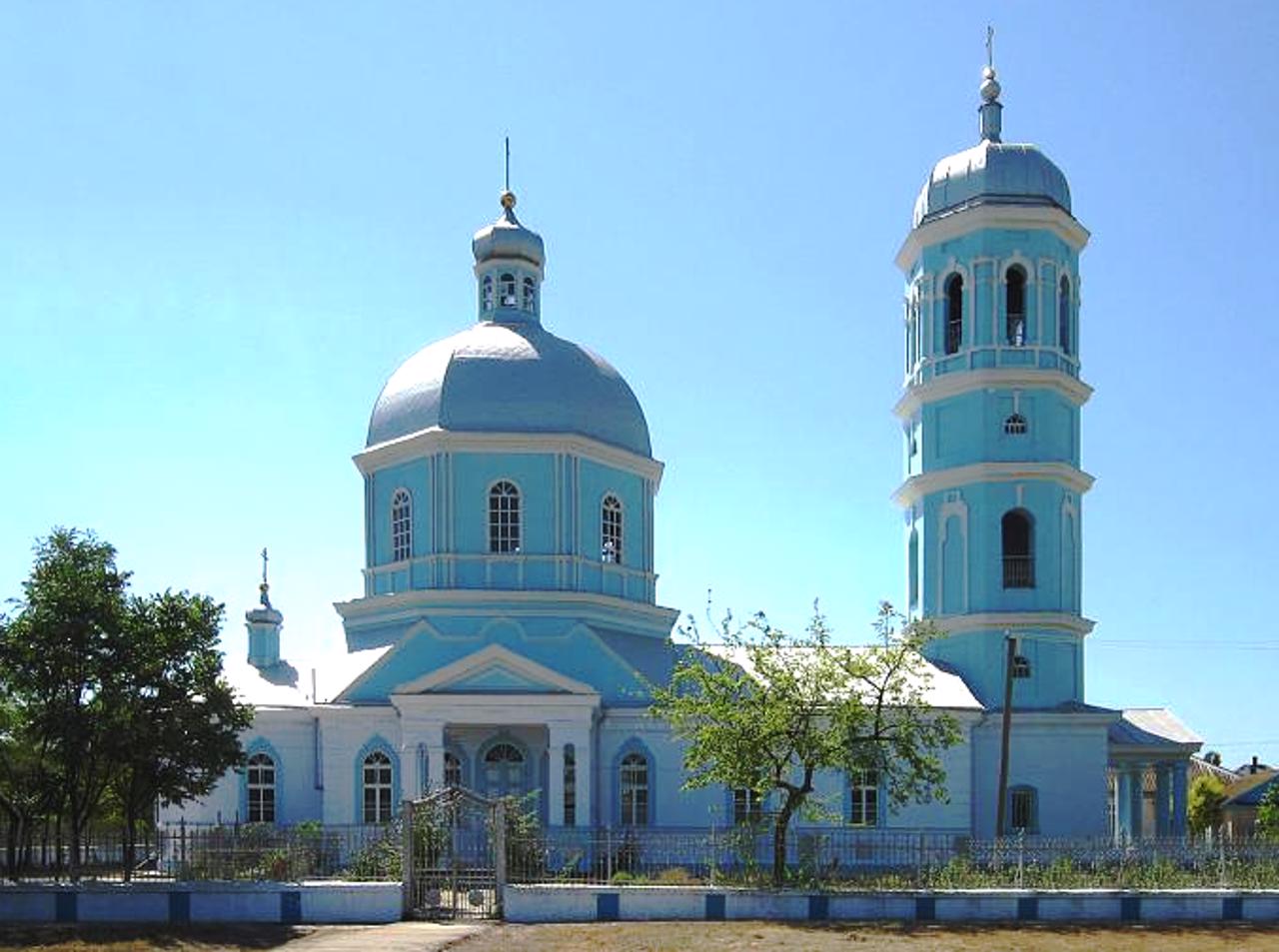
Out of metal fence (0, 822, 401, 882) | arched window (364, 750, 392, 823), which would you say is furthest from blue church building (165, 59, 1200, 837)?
metal fence (0, 822, 401, 882)

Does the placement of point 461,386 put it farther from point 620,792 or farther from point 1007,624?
point 1007,624

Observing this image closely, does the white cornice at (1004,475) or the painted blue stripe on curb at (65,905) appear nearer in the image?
the painted blue stripe on curb at (65,905)

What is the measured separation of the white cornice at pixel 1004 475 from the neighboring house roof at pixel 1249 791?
26.0 meters

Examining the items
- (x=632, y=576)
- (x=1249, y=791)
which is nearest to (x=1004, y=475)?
(x=632, y=576)

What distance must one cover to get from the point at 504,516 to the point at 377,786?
6647 millimetres

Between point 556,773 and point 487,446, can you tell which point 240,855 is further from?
point 487,446

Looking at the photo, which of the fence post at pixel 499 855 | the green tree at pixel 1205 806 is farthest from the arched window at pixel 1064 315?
the green tree at pixel 1205 806

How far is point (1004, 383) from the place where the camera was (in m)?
35.6

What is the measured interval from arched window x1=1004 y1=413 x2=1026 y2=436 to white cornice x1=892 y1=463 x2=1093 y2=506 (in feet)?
2.95

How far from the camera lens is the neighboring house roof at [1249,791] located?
59.3 metres

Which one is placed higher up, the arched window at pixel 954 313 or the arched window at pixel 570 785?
the arched window at pixel 954 313

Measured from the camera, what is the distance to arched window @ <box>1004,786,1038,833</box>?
115ft

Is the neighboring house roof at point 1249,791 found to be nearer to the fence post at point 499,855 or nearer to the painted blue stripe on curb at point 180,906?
the fence post at point 499,855

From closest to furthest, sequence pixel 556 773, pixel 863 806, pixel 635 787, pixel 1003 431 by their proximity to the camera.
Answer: pixel 556 773, pixel 635 787, pixel 863 806, pixel 1003 431
